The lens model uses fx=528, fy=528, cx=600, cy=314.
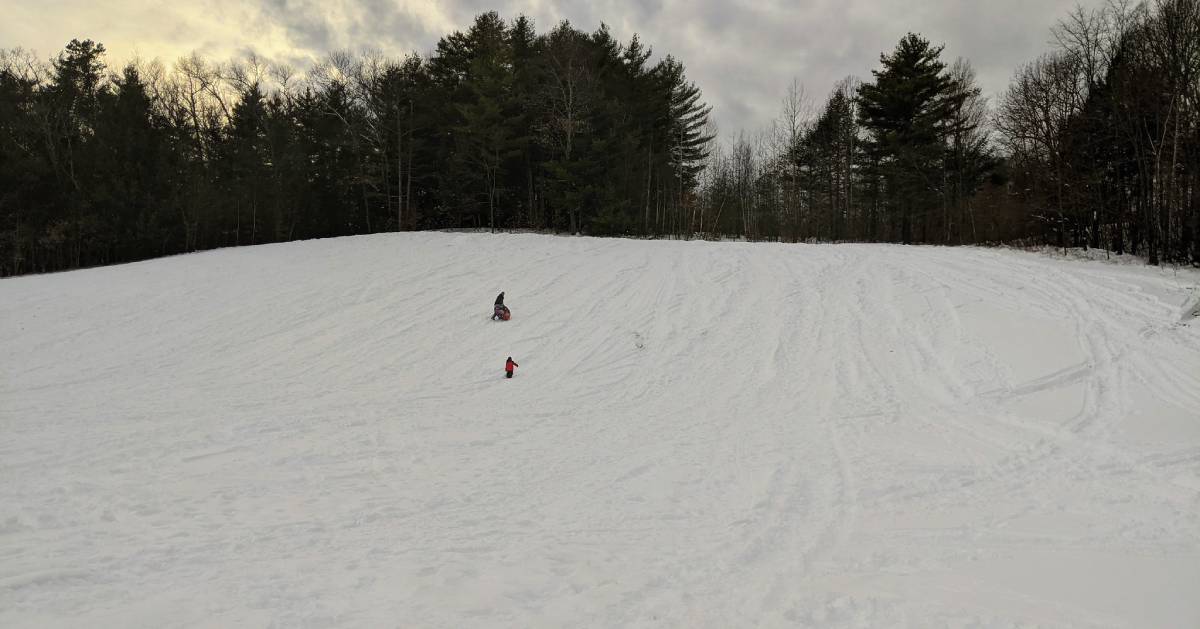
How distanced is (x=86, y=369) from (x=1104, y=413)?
15.9m

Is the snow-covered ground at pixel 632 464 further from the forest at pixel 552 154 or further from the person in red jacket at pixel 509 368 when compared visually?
the forest at pixel 552 154

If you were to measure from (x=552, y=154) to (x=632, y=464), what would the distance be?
27660 mm

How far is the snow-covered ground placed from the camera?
10.4ft

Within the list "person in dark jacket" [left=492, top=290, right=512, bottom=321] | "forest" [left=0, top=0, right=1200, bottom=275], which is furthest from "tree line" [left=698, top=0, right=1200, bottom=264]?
"person in dark jacket" [left=492, top=290, right=512, bottom=321]

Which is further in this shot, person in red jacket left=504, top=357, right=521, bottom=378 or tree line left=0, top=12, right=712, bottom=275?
tree line left=0, top=12, right=712, bottom=275

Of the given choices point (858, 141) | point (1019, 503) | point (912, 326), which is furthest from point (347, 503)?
point (858, 141)

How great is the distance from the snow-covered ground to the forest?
9.09 m

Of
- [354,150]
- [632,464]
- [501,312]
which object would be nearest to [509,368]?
[501,312]

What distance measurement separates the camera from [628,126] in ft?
105

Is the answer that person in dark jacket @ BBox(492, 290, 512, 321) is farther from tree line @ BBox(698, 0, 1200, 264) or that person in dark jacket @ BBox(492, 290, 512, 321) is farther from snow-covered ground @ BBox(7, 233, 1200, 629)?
tree line @ BBox(698, 0, 1200, 264)

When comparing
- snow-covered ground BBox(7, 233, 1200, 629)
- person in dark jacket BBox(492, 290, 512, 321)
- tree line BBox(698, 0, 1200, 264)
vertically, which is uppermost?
tree line BBox(698, 0, 1200, 264)

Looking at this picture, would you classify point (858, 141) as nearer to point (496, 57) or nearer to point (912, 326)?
point (496, 57)

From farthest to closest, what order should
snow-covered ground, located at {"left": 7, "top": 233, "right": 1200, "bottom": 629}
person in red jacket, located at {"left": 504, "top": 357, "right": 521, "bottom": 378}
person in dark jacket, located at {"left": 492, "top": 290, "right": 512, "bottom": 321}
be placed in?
1. person in dark jacket, located at {"left": 492, "top": 290, "right": 512, "bottom": 321}
2. person in red jacket, located at {"left": 504, "top": 357, "right": 521, "bottom": 378}
3. snow-covered ground, located at {"left": 7, "top": 233, "right": 1200, "bottom": 629}

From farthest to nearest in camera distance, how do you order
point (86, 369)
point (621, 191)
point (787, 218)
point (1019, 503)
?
point (787, 218) → point (621, 191) → point (86, 369) → point (1019, 503)
